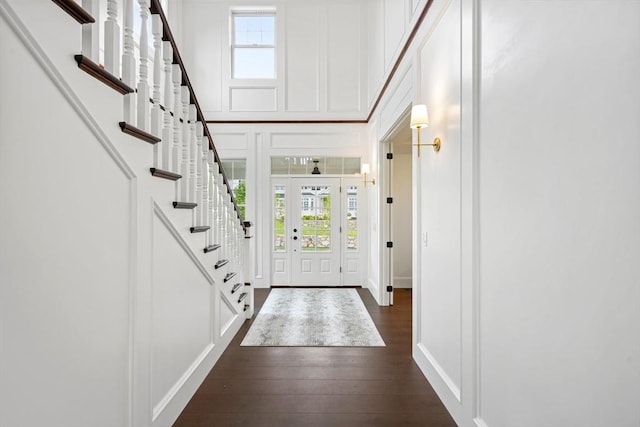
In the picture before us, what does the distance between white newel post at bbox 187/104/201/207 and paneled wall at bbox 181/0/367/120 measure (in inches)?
136

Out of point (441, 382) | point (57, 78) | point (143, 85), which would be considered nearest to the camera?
point (57, 78)

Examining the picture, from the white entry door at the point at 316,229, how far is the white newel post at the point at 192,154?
10.9 feet

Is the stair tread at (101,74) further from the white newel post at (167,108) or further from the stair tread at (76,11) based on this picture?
the white newel post at (167,108)

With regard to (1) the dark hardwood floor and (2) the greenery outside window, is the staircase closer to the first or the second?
(1) the dark hardwood floor

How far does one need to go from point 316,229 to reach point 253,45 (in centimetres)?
339

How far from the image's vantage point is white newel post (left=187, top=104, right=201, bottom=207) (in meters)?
2.27

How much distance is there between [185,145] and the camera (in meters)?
2.27

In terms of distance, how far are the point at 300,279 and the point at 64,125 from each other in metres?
4.91

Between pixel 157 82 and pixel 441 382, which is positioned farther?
pixel 441 382

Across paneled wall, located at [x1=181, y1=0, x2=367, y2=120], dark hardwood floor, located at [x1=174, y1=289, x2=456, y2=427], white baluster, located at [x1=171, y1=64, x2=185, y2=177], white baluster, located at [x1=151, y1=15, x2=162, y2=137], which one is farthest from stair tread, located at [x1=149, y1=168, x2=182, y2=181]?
paneled wall, located at [x1=181, y1=0, x2=367, y2=120]

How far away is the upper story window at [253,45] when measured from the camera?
5.86m

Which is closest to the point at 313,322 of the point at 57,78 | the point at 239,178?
the point at 239,178

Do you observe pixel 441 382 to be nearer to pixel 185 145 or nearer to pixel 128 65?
pixel 185 145

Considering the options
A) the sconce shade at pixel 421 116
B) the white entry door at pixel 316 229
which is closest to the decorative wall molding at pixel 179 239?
the sconce shade at pixel 421 116
